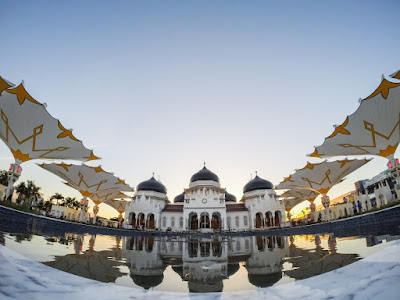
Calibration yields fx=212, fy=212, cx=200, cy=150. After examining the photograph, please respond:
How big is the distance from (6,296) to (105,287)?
3.22 ft

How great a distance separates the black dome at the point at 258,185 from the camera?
1734 inches

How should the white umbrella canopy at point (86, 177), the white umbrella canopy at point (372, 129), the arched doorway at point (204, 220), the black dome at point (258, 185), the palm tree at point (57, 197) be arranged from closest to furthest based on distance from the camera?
the white umbrella canopy at point (372, 129), the white umbrella canopy at point (86, 177), the arched doorway at point (204, 220), the black dome at point (258, 185), the palm tree at point (57, 197)

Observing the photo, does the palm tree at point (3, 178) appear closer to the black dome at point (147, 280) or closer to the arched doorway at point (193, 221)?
the arched doorway at point (193, 221)

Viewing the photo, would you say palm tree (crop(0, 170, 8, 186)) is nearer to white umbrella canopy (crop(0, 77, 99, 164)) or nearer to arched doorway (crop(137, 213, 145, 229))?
arched doorway (crop(137, 213, 145, 229))

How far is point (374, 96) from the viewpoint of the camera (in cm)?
1631

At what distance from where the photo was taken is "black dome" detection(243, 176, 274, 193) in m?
44.0

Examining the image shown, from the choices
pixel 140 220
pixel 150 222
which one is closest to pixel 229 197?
pixel 150 222

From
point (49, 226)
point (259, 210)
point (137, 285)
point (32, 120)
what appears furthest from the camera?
point (259, 210)

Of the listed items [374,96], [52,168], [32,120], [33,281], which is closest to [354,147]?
[374,96]

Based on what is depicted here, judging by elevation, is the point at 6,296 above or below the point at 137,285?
above

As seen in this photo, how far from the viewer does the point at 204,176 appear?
45.6 meters

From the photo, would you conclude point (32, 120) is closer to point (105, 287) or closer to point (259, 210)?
point (105, 287)

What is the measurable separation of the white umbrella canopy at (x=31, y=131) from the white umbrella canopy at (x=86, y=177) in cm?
472

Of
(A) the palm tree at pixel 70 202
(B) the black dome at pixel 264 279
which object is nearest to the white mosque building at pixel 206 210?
(A) the palm tree at pixel 70 202
